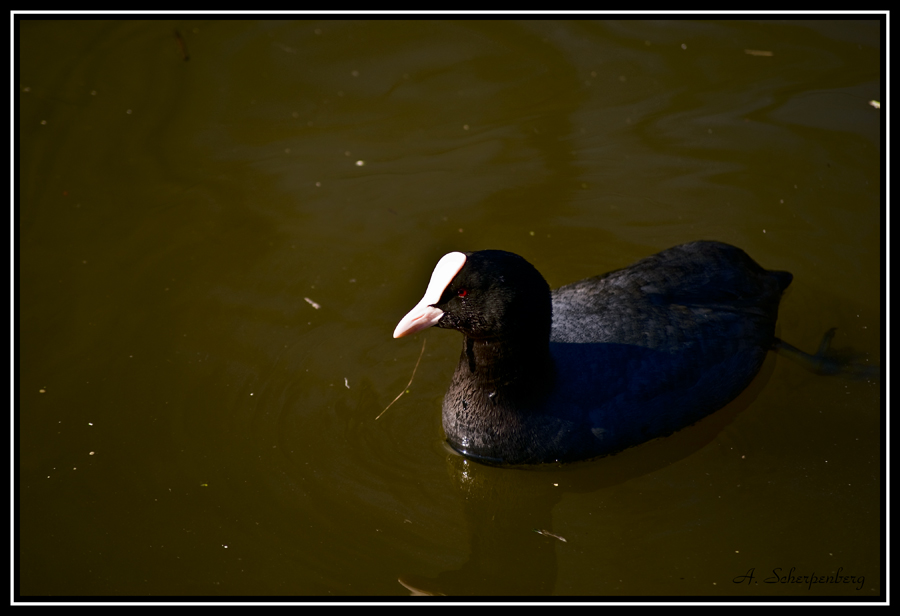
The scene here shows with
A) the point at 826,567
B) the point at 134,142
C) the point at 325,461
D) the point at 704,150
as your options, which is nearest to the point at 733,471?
the point at 826,567

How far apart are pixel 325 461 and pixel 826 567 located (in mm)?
1990

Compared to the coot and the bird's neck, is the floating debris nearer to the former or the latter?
Answer: the coot

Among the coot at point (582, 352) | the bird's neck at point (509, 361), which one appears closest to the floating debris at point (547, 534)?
the coot at point (582, 352)

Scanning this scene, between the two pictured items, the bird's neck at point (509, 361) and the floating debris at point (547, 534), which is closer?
the bird's neck at point (509, 361)

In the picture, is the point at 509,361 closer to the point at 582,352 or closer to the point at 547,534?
the point at 582,352

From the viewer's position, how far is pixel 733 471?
3326mm

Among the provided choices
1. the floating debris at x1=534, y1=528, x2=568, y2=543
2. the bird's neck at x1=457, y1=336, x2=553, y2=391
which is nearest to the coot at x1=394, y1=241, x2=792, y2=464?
the bird's neck at x1=457, y1=336, x2=553, y2=391

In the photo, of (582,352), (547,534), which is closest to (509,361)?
(582,352)

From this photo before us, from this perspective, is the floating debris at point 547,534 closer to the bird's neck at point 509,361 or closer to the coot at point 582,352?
the coot at point 582,352

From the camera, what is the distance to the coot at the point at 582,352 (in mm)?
2885

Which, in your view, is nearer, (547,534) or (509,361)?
(509,361)

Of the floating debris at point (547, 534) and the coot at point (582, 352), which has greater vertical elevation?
the coot at point (582, 352)

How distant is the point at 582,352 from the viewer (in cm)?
315

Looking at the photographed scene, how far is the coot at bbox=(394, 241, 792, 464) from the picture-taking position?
2885 mm
